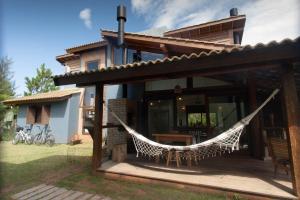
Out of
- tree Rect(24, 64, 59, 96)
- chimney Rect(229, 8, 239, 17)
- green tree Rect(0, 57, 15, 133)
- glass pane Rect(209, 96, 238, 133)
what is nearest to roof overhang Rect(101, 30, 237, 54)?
glass pane Rect(209, 96, 238, 133)

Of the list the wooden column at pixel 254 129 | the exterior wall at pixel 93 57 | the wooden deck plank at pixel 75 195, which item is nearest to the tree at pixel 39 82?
the exterior wall at pixel 93 57

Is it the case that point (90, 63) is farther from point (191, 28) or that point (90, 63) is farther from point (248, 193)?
point (248, 193)

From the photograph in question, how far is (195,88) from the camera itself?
588cm

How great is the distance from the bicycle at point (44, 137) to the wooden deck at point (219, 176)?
6469 millimetres

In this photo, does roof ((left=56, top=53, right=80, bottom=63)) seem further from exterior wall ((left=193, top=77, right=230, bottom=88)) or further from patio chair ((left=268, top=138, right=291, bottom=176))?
patio chair ((left=268, top=138, right=291, bottom=176))

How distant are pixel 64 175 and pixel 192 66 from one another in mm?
3351

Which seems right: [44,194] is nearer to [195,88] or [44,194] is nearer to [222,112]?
[195,88]

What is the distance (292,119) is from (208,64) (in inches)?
51.8

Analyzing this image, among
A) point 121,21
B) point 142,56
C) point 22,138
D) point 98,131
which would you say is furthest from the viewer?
point 22,138

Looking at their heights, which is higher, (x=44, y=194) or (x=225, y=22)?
(x=225, y=22)

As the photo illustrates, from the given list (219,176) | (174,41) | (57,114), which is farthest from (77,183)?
(57,114)

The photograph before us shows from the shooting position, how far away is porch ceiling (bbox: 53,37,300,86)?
2.33 metres

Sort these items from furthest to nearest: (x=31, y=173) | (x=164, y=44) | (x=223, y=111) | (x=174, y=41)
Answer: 1. (x=223, y=111)
2. (x=164, y=44)
3. (x=174, y=41)
4. (x=31, y=173)

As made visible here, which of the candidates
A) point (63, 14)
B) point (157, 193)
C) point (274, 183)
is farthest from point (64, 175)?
point (63, 14)
